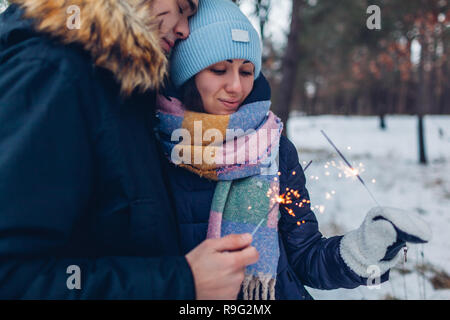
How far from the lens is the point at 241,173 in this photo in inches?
57.1

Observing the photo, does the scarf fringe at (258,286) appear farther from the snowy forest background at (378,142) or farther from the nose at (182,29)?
the nose at (182,29)

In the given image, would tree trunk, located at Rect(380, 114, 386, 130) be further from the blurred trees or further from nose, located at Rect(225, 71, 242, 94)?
nose, located at Rect(225, 71, 242, 94)

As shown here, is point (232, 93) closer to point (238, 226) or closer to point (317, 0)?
point (238, 226)

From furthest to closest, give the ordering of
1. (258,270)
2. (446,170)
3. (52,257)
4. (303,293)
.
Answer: (446,170), (303,293), (258,270), (52,257)

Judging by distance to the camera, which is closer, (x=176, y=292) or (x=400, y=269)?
(x=176, y=292)

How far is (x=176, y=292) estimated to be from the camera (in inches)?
35.0

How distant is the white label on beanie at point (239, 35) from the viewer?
1569mm

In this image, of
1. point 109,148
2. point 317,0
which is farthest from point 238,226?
point 317,0

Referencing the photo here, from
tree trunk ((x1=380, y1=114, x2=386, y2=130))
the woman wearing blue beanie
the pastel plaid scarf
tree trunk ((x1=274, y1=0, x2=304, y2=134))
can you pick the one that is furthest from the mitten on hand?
tree trunk ((x1=380, y1=114, x2=386, y2=130))

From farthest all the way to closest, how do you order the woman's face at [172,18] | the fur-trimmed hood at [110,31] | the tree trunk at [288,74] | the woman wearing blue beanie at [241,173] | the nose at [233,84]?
the tree trunk at [288,74]
the nose at [233,84]
the woman wearing blue beanie at [241,173]
the woman's face at [172,18]
the fur-trimmed hood at [110,31]

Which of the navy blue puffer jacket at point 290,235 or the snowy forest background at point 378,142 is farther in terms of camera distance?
the snowy forest background at point 378,142

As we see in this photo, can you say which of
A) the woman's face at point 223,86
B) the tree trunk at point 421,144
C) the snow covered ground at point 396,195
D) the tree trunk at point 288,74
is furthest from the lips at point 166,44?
the tree trunk at point 421,144
